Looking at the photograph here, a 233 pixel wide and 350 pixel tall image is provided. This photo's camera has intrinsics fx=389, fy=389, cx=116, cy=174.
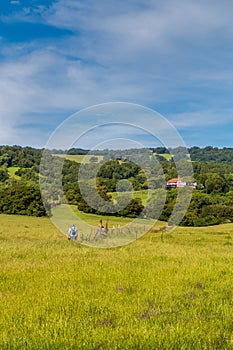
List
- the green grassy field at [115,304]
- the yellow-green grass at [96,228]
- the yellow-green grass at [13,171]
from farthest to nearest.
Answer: the yellow-green grass at [13,171], the yellow-green grass at [96,228], the green grassy field at [115,304]

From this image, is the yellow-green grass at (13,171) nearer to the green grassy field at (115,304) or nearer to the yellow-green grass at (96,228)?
the yellow-green grass at (96,228)

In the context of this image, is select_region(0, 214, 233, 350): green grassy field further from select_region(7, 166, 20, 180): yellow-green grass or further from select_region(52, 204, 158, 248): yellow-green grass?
select_region(7, 166, 20, 180): yellow-green grass

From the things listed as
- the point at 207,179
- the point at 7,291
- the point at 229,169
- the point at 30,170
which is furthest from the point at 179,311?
the point at 229,169

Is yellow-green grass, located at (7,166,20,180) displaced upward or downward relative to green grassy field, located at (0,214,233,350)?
upward

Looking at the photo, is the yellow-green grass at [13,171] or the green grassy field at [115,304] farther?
the yellow-green grass at [13,171]

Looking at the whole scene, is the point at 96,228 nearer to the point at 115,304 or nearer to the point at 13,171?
the point at 115,304

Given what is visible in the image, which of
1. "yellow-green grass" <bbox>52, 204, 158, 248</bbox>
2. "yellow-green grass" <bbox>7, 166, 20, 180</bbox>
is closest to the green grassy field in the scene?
"yellow-green grass" <bbox>52, 204, 158, 248</bbox>

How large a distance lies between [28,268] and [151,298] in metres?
4.83

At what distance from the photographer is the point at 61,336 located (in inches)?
240

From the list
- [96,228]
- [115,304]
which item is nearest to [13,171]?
[96,228]

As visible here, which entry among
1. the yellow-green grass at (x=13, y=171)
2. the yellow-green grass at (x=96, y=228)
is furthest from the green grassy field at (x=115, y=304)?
the yellow-green grass at (x=13, y=171)

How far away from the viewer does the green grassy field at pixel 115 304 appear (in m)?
5.95

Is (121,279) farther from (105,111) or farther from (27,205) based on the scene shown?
(27,205)

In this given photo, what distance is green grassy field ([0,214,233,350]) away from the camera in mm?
5953
